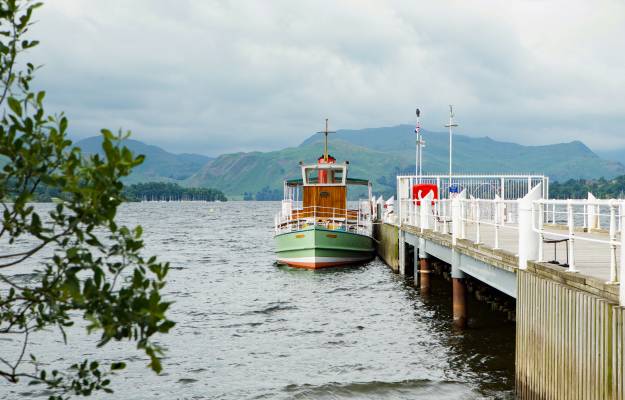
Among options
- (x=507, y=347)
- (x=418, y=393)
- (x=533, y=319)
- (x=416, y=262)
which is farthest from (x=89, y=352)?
(x=416, y=262)

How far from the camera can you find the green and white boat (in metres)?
31.1

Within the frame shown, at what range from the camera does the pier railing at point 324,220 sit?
32000mm

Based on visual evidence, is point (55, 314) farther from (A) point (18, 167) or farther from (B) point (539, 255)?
(B) point (539, 255)

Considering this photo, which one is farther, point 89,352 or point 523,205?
point 89,352

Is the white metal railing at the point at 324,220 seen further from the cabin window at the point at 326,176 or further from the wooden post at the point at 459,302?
the wooden post at the point at 459,302

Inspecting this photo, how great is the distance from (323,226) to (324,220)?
63 centimetres

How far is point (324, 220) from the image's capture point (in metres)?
32.6

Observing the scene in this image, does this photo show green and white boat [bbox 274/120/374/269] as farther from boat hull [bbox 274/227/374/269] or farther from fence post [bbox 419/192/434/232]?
fence post [bbox 419/192/434/232]

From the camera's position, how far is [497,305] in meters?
18.8

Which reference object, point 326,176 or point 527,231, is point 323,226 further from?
point 527,231

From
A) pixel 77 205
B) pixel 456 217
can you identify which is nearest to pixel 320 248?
pixel 456 217

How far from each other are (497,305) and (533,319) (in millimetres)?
9798

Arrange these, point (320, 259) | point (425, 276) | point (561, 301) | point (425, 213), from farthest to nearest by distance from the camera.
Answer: point (320, 259) → point (425, 276) → point (425, 213) → point (561, 301)

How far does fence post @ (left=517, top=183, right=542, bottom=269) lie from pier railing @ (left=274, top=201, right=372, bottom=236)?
20.6 meters
